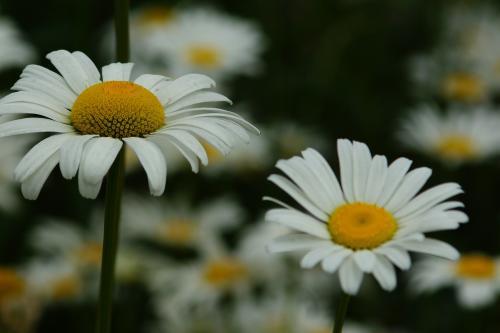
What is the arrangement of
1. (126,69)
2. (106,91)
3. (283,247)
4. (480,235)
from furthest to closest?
(480,235) → (126,69) → (106,91) → (283,247)

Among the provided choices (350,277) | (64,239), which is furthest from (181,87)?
(64,239)

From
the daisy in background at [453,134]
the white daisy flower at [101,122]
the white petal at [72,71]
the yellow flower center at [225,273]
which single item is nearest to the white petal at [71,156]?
the white daisy flower at [101,122]

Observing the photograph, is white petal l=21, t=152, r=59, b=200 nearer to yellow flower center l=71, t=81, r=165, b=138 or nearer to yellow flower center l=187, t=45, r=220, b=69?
yellow flower center l=71, t=81, r=165, b=138

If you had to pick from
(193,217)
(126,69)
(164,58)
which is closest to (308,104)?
(164,58)

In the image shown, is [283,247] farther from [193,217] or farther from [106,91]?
[193,217]

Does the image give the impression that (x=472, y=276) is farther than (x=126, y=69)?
Yes

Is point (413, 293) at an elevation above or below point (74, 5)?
below
